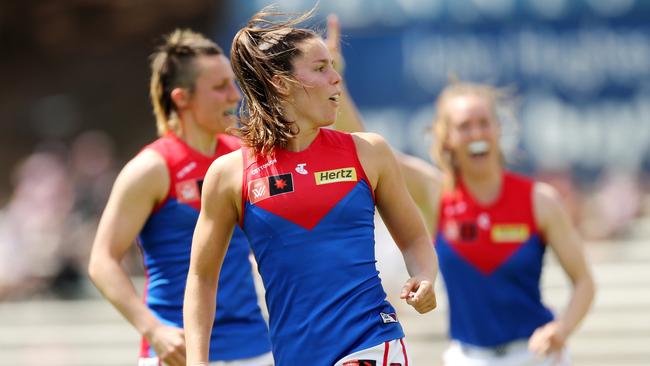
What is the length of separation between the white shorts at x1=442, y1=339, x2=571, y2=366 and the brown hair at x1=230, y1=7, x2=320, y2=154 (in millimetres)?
2354

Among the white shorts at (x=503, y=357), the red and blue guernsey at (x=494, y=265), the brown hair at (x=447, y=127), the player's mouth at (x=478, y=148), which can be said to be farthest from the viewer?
the brown hair at (x=447, y=127)

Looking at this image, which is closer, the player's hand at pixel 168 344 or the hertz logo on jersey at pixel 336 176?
the hertz logo on jersey at pixel 336 176

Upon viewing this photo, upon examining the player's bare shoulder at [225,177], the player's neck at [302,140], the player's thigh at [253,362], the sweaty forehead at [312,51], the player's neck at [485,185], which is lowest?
the player's thigh at [253,362]

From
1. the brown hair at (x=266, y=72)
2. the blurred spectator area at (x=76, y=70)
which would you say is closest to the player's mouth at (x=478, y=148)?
the brown hair at (x=266, y=72)

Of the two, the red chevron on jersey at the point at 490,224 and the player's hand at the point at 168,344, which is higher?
the red chevron on jersey at the point at 490,224

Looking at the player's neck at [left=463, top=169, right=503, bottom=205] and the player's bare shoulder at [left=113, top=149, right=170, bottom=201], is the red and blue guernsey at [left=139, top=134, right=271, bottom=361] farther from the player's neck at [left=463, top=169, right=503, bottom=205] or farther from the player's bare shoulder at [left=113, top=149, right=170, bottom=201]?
the player's neck at [left=463, top=169, right=503, bottom=205]

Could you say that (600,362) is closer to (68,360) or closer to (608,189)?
(608,189)

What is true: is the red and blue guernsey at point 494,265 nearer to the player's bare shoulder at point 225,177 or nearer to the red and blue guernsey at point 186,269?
the red and blue guernsey at point 186,269

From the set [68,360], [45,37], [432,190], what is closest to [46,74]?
[45,37]

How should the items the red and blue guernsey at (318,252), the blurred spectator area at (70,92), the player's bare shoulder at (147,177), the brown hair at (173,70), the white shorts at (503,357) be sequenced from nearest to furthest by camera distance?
the red and blue guernsey at (318,252), the player's bare shoulder at (147,177), the brown hair at (173,70), the white shorts at (503,357), the blurred spectator area at (70,92)

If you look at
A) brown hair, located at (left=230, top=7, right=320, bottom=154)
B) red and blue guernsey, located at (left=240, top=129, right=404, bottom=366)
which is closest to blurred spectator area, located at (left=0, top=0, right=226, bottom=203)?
brown hair, located at (left=230, top=7, right=320, bottom=154)

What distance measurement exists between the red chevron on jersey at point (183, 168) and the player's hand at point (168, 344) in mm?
575

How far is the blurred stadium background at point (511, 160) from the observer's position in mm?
12750

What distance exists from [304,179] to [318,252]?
240 mm
